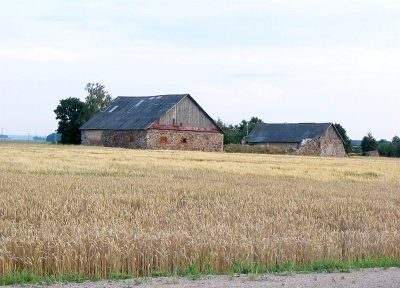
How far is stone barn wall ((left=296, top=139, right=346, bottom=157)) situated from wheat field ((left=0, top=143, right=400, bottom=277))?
52898mm

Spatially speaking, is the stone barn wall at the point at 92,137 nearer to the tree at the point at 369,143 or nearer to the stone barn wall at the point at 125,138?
the stone barn wall at the point at 125,138

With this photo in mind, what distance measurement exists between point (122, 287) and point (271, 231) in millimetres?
4337

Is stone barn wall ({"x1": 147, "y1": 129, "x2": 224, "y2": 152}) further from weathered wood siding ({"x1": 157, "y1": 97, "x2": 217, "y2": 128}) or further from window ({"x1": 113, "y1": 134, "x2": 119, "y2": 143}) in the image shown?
window ({"x1": 113, "y1": 134, "x2": 119, "y2": 143})

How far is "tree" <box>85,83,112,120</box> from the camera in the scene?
283 ft

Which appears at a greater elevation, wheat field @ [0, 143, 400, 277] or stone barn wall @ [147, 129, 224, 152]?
stone barn wall @ [147, 129, 224, 152]

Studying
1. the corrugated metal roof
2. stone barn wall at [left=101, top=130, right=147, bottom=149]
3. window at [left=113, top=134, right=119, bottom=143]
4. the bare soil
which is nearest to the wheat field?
the bare soil

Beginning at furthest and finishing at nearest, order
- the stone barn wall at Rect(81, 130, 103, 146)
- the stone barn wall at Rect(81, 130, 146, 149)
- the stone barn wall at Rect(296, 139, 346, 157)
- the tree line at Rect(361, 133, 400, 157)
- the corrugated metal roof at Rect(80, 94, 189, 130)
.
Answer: the tree line at Rect(361, 133, 400, 157)
the stone barn wall at Rect(296, 139, 346, 157)
the stone barn wall at Rect(81, 130, 103, 146)
the corrugated metal roof at Rect(80, 94, 189, 130)
the stone barn wall at Rect(81, 130, 146, 149)

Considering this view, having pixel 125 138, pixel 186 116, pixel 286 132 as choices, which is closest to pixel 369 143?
pixel 286 132

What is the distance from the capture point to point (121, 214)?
1323 cm

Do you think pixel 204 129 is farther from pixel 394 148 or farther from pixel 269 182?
pixel 269 182

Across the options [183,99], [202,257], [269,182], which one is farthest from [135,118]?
[202,257]

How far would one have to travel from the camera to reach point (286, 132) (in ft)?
272

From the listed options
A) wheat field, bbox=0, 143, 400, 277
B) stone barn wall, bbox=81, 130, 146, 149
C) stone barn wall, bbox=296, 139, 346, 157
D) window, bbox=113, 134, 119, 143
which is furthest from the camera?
stone barn wall, bbox=296, 139, 346, 157

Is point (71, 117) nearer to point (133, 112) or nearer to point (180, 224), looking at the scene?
point (133, 112)
